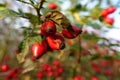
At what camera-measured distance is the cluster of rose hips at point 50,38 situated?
133 cm

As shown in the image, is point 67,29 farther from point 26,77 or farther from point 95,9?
point 26,77

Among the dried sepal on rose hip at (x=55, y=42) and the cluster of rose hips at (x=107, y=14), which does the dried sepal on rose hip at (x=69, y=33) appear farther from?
the cluster of rose hips at (x=107, y=14)

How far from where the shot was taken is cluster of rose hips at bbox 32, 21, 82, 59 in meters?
1.33

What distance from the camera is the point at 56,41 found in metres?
1.34

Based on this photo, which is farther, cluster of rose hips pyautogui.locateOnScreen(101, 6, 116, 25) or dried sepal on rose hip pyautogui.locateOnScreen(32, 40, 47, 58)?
cluster of rose hips pyautogui.locateOnScreen(101, 6, 116, 25)

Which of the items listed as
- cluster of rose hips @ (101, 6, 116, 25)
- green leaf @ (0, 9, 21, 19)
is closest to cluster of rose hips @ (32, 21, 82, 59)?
green leaf @ (0, 9, 21, 19)

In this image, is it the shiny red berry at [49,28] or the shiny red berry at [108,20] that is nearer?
the shiny red berry at [49,28]

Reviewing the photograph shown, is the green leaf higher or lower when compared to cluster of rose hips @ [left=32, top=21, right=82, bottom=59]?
higher

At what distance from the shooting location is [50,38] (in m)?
1.36

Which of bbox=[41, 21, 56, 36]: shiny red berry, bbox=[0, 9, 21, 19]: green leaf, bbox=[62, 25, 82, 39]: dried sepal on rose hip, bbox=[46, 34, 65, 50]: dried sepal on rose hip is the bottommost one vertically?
bbox=[46, 34, 65, 50]: dried sepal on rose hip

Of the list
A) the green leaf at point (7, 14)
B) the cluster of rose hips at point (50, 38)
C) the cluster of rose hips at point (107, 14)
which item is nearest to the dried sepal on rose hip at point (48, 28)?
the cluster of rose hips at point (50, 38)

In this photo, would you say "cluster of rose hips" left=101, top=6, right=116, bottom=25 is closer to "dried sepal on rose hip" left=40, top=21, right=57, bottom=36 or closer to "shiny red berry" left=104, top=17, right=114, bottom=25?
"shiny red berry" left=104, top=17, right=114, bottom=25

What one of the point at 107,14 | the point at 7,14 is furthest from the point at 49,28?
the point at 107,14

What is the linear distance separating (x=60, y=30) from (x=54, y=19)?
0.10 metres
